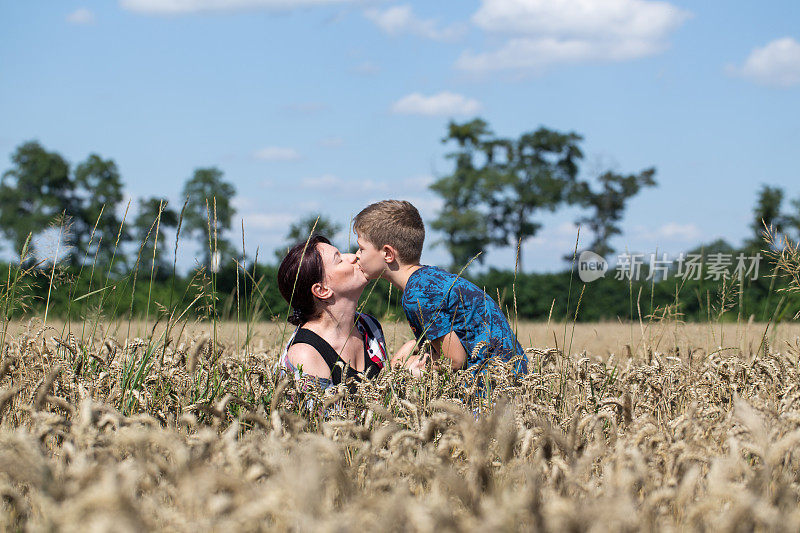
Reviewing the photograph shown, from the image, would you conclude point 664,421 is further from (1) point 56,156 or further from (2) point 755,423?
(1) point 56,156

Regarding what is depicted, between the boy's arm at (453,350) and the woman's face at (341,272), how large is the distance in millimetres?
591

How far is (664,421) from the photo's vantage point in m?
3.05

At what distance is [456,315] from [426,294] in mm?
221

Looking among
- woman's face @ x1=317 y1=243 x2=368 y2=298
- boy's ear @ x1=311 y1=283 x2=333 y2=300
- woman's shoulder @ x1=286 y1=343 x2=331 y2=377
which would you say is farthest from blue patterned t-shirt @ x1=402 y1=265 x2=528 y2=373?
woman's shoulder @ x1=286 y1=343 x2=331 y2=377

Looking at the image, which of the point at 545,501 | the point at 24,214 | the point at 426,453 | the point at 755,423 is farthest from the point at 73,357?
the point at 24,214

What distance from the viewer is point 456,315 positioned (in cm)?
395

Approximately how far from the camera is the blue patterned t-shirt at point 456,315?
3842 mm

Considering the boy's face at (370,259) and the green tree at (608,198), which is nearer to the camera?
the boy's face at (370,259)

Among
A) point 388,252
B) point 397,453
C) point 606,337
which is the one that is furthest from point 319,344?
point 606,337

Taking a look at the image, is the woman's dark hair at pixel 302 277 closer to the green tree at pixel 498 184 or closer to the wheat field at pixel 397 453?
the wheat field at pixel 397 453

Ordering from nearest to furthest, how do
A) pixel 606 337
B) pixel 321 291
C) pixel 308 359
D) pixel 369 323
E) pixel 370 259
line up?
pixel 308 359, pixel 321 291, pixel 370 259, pixel 369 323, pixel 606 337

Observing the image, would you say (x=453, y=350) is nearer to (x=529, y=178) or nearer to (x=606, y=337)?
(x=606, y=337)

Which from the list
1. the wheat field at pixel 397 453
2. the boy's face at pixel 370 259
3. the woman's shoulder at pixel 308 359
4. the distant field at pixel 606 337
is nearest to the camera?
the wheat field at pixel 397 453

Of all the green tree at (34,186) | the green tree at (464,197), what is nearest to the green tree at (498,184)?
the green tree at (464,197)
